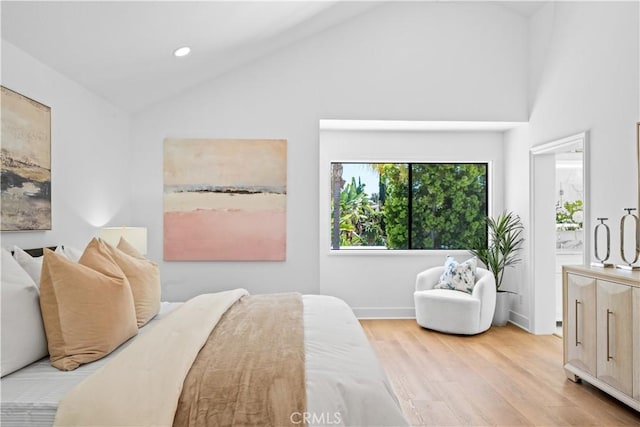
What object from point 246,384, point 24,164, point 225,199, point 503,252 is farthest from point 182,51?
point 503,252

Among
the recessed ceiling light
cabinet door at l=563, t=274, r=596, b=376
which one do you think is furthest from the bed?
the recessed ceiling light

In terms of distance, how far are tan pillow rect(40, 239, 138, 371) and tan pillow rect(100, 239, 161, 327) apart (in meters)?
0.54

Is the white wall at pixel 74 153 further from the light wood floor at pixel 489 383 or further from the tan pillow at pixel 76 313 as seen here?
the light wood floor at pixel 489 383

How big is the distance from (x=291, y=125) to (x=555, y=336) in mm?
3617

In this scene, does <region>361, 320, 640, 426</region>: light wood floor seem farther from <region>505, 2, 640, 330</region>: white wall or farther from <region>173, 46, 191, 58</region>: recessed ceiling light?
<region>173, 46, 191, 58</region>: recessed ceiling light

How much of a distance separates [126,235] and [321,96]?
8.02 feet

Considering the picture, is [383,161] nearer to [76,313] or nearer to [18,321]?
[76,313]

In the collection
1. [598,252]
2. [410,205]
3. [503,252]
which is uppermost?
[410,205]

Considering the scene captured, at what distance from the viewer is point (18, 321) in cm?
198

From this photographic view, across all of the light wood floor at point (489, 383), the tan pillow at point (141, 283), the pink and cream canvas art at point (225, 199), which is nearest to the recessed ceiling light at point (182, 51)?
the pink and cream canvas art at point (225, 199)

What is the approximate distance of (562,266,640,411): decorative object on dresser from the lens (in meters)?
3.02

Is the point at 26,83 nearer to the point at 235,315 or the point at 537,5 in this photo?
the point at 235,315

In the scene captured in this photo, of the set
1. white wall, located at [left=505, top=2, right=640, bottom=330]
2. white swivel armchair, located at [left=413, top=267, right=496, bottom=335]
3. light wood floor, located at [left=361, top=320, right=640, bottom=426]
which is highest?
white wall, located at [left=505, top=2, right=640, bottom=330]

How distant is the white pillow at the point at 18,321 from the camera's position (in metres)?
1.92
